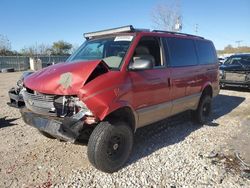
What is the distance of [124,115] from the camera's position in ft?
13.6

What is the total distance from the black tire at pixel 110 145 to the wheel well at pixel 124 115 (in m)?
0.12

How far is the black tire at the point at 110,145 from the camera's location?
3666mm

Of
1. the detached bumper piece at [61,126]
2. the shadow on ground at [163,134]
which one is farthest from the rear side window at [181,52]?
the detached bumper piece at [61,126]

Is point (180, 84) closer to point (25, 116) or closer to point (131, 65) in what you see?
point (131, 65)

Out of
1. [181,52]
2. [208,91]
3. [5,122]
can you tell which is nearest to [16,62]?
[5,122]

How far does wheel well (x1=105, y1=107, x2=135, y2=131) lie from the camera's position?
12.9ft

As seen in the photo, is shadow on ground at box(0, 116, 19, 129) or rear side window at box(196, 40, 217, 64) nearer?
shadow on ground at box(0, 116, 19, 129)

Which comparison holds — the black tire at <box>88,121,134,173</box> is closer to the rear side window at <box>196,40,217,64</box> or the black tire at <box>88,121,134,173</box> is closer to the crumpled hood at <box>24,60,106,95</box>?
the crumpled hood at <box>24,60,106,95</box>

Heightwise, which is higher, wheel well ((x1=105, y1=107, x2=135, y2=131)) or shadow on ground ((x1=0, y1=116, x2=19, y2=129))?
wheel well ((x1=105, y1=107, x2=135, y2=131))

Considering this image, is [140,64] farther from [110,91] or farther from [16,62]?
[16,62]

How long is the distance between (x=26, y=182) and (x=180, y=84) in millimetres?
3288

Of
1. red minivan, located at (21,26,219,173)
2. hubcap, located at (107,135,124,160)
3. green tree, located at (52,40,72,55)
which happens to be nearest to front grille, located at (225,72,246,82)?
red minivan, located at (21,26,219,173)

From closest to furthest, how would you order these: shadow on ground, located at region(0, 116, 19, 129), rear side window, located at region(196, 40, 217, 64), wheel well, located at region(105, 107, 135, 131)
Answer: wheel well, located at region(105, 107, 135, 131) < shadow on ground, located at region(0, 116, 19, 129) < rear side window, located at region(196, 40, 217, 64)

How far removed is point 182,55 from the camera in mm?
5523
